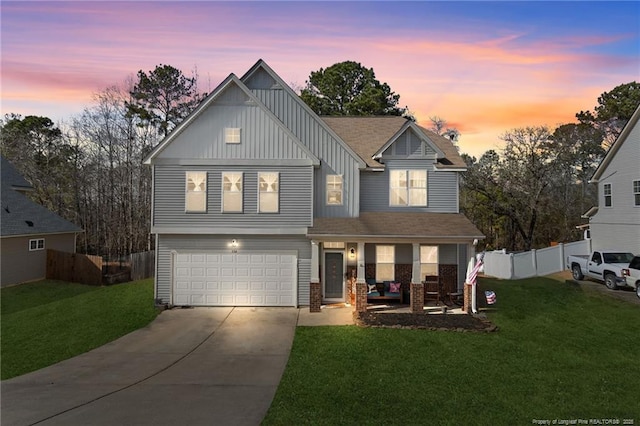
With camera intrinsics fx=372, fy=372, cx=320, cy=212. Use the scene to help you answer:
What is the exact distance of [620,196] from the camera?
23.1m

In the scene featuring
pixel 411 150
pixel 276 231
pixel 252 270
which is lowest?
pixel 252 270

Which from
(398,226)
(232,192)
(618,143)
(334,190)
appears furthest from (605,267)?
(232,192)

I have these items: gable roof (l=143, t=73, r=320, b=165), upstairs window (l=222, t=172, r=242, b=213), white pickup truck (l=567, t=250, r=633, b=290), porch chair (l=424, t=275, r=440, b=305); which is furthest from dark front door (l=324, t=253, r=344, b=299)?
white pickup truck (l=567, t=250, r=633, b=290)

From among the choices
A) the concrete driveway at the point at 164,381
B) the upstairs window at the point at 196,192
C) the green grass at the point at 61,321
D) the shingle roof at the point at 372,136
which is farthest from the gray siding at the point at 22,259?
the shingle roof at the point at 372,136

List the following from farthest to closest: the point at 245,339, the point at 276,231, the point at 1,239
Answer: the point at 1,239 < the point at 276,231 < the point at 245,339

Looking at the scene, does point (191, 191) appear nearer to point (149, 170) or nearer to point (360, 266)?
point (360, 266)

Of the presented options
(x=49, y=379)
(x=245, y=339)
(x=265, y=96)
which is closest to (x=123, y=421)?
(x=49, y=379)

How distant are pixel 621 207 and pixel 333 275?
19.1m

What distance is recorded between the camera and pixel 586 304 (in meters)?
16.4

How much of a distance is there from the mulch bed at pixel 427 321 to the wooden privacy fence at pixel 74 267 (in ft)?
58.2

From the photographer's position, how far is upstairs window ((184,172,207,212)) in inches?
640

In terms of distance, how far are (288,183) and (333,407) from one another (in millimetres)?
10318

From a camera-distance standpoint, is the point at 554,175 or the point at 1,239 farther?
the point at 554,175

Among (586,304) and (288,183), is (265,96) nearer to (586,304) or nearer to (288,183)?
(288,183)
